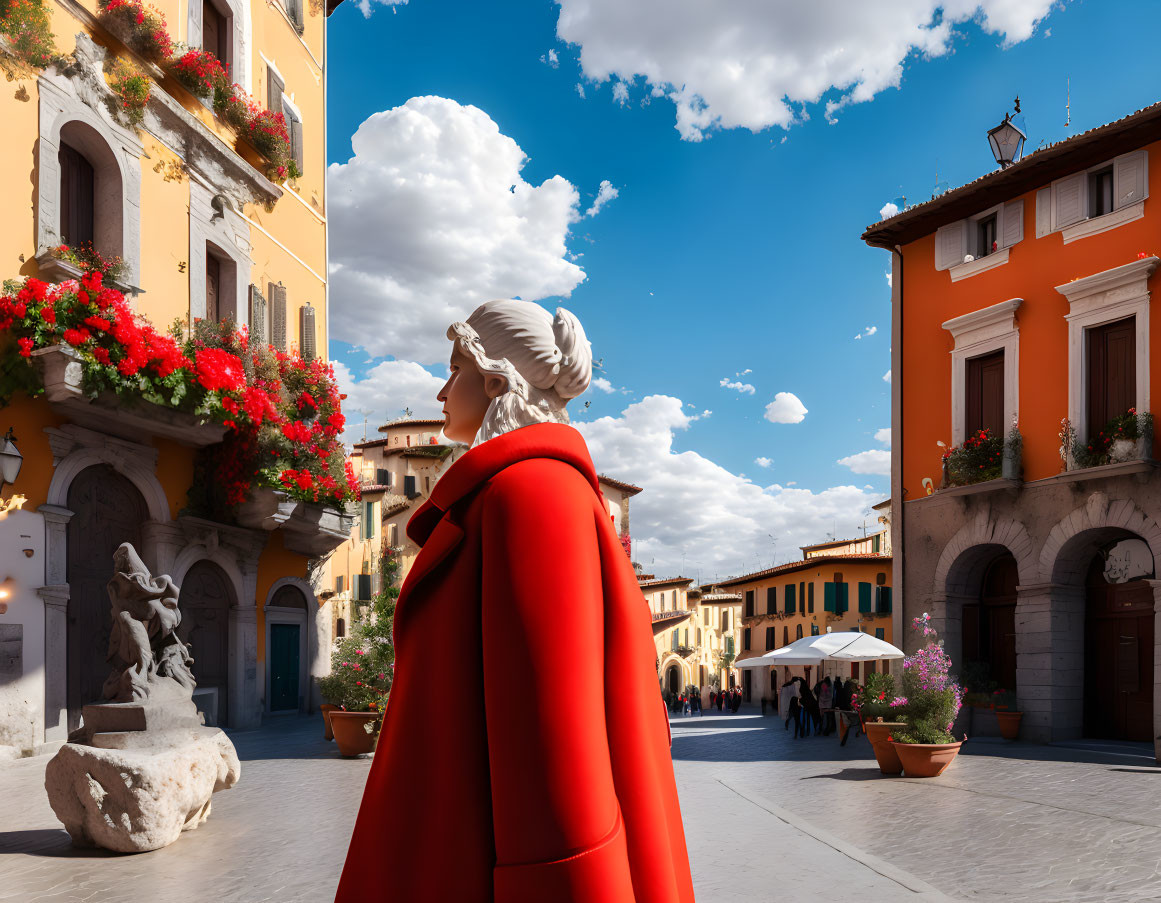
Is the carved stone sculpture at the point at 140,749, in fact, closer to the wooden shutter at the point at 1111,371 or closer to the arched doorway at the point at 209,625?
the arched doorway at the point at 209,625

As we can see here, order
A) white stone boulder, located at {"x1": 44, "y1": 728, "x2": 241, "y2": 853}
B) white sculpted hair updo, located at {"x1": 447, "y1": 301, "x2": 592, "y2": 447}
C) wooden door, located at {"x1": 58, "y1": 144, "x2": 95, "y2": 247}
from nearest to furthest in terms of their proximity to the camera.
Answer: white sculpted hair updo, located at {"x1": 447, "y1": 301, "x2": 592, "y2": 447}, white stone boulder, located at {"x1": 44, "y1": 728, "x2": 241, "y2": 853}, wooden door, located at {"x1": 58, "y1": 144, "x2": 95, "y2": 247}

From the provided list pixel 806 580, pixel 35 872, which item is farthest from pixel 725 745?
pixel 806 580

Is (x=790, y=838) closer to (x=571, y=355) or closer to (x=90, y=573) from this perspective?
(x=571, y=355)

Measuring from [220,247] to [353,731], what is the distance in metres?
8.73

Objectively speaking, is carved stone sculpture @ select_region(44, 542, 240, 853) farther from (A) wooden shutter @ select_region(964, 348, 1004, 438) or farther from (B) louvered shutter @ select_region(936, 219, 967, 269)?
(B) louvered shutter @ select_region(936, 219, 967, 269)

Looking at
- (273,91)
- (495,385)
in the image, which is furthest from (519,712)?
(273,91)

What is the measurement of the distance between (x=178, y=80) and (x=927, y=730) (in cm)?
1482

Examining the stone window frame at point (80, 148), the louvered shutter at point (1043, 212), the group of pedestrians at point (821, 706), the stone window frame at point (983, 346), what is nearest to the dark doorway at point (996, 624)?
the stone window frame at point (983, 346)

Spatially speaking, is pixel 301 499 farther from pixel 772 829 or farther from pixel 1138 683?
pixel 1138 683

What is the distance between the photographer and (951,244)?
19.2 metres

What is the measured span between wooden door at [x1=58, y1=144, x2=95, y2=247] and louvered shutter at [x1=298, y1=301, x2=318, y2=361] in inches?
215

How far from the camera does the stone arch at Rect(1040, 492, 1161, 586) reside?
49.7ft

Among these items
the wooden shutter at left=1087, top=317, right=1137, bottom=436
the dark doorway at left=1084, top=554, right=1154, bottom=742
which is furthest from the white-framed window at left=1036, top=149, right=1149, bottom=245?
the dark doorway at left=1084, top=554, right=1154, bottom=742

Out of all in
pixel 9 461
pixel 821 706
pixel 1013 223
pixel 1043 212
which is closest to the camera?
pixel 9 461
